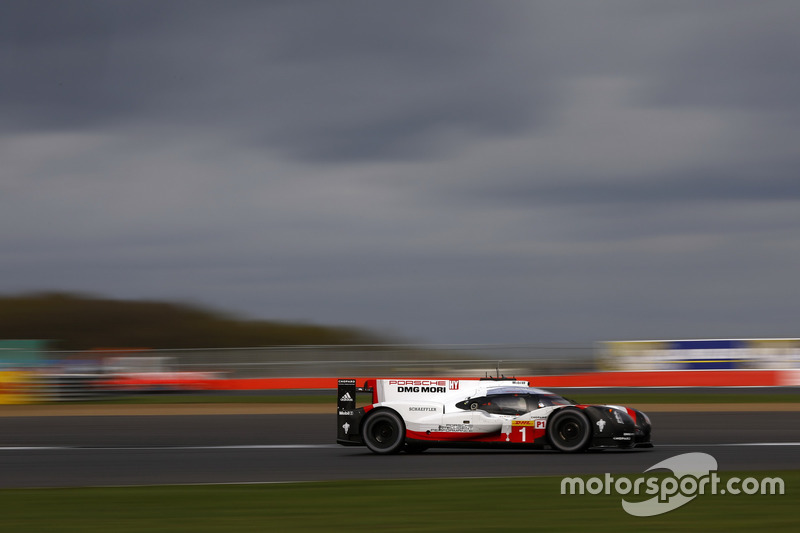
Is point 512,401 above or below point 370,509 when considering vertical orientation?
above

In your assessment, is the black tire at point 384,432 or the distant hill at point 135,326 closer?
the black tire at point 384,432

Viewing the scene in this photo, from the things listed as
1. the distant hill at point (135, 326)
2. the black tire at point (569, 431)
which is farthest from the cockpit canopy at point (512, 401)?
the distant hill at point (135, 326)

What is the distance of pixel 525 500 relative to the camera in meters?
10.1

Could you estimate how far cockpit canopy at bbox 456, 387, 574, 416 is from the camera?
1471cm

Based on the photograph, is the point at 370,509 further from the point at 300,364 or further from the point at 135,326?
the point at 135,326

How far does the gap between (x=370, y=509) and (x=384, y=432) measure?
18.2ft

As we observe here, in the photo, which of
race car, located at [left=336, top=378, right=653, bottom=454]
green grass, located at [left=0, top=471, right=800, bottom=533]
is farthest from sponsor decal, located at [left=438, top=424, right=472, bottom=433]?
green grass, located at [left=0, top=471, right=800, bottom=533]

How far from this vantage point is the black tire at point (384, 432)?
15.1 m

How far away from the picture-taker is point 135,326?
9462 cm

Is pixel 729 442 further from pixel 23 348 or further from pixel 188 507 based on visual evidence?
pixel 23 348

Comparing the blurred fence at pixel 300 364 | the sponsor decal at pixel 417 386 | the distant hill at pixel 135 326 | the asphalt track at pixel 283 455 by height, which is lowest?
the asphalt track at pixel 283 455
